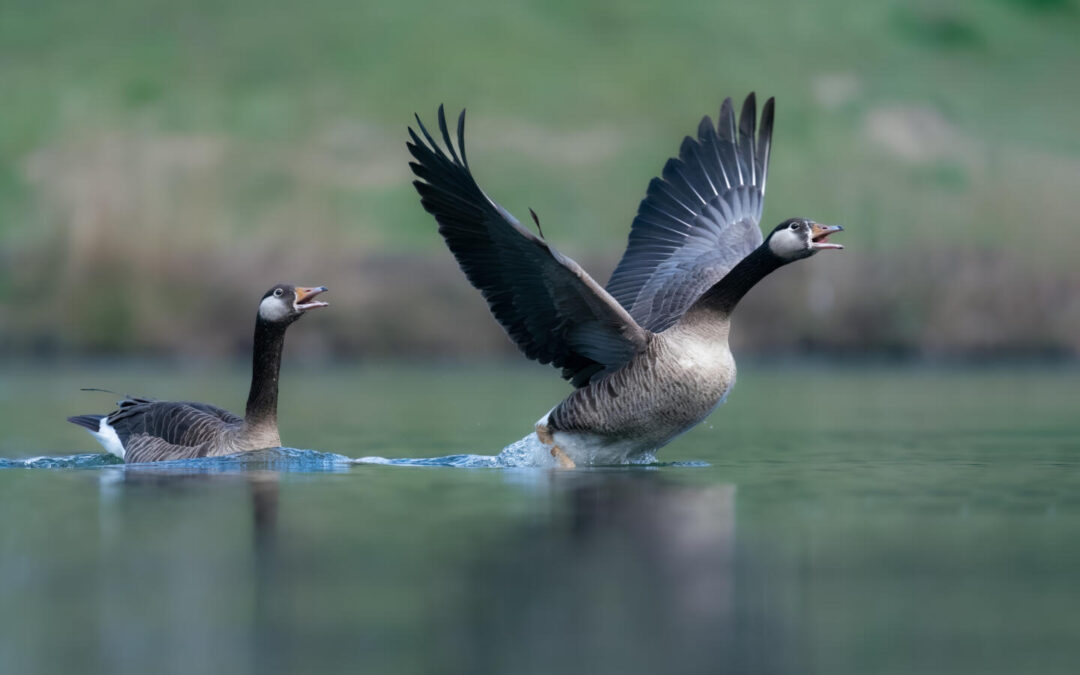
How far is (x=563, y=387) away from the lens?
27.9 m

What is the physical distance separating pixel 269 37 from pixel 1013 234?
4919cm

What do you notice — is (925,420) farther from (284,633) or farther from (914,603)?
(284,633)

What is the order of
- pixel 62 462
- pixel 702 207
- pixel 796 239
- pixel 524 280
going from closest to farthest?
pixel 796 239
pixel 524 280
pixel 62 462
pixel 702 207

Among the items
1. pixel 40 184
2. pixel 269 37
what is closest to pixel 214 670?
pixel 40 184

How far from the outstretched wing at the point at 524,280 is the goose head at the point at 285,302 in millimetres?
1629

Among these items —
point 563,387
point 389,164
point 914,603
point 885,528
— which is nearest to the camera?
point 914,603

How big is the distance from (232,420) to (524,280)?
3482 millimetres

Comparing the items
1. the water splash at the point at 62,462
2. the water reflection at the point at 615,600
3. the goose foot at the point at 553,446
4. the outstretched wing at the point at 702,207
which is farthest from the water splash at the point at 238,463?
the water reflection at the point at 615,600

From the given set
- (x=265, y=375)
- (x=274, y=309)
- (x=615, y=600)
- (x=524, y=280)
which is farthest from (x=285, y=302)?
(x=615, y=600)

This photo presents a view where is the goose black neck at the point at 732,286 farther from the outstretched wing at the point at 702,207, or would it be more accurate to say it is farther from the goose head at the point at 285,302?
the goose head at the point at 285,302

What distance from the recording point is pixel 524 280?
12062 mm

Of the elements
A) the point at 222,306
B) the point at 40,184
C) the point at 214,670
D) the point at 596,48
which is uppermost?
the point at 596,48

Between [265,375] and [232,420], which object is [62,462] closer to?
[232,420]

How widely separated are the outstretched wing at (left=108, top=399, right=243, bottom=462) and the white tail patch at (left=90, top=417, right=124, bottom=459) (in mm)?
56
